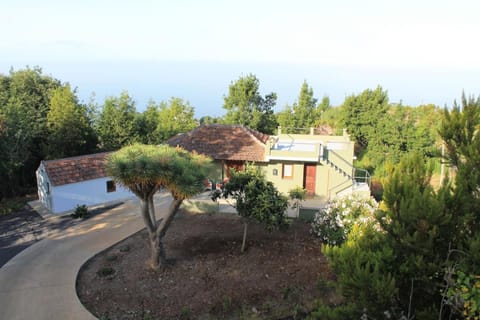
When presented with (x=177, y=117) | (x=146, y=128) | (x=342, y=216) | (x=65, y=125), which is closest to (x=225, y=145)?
(x=146, y=128)

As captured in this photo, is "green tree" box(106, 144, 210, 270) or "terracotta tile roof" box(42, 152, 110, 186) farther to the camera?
"terracotta tile roof" box(42, 152, 110, 186)

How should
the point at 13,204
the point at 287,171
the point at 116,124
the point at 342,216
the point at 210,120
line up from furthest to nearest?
1. the point at 210,120
2. the point at 116,124
3. the point at 287,171
4. the point at 13,204
5. the point at 342,216

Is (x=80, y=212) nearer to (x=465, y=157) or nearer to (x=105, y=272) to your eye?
(x=105, y=272)

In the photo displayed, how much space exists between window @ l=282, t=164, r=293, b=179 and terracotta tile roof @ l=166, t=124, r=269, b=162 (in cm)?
149

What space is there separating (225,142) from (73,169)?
335 inches

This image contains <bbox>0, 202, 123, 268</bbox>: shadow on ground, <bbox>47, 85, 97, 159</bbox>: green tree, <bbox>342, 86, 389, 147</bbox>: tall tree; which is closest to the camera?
<bbox>0, 202, 123, 268</bbox>: shadow on ground

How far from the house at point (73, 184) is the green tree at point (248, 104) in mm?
12611

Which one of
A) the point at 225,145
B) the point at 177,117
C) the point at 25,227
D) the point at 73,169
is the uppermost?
the point at 177,117

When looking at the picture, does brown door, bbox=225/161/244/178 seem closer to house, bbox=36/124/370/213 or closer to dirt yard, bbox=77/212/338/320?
house, bbox=36/124/370/213

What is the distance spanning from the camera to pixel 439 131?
6328 millimetres

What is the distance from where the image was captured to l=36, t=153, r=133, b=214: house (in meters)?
19.0

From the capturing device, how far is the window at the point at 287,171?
21.7m

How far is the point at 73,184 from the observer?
19.3 metres

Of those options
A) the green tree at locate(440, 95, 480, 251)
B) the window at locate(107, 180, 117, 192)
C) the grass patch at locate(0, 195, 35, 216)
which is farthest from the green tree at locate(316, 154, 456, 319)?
the grass patch at locate(0, 195, 35, 216)
